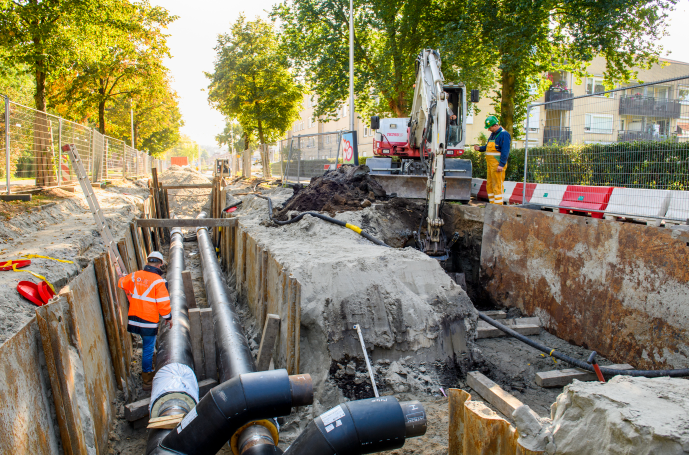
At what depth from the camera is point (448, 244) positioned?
9.38 metres

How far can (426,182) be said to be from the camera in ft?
31.9

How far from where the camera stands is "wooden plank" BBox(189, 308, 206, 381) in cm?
524

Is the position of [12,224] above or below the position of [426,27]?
below

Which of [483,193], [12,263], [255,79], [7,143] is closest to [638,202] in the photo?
[483,193]

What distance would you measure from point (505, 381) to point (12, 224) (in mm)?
7565

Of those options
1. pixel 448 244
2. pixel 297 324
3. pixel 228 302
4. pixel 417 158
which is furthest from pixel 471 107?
pixel 297 324

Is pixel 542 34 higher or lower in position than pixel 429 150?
higher

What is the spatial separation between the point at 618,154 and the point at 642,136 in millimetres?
430

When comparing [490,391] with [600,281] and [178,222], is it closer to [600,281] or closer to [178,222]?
[600,281]

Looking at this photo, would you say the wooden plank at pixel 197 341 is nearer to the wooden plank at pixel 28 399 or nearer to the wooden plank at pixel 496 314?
the wooden plank at pixel 28 399

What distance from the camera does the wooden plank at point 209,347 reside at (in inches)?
210

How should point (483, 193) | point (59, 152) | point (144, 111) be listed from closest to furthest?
point (59, 152) → point (483, 193) → point (144, 111)

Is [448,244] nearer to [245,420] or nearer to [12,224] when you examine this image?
[245,420]

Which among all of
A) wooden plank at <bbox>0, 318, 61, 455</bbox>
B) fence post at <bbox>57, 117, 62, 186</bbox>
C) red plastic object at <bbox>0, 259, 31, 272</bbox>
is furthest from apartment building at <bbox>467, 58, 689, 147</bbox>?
fence post at <bbox>57, 117, 62, 186</bbox>
